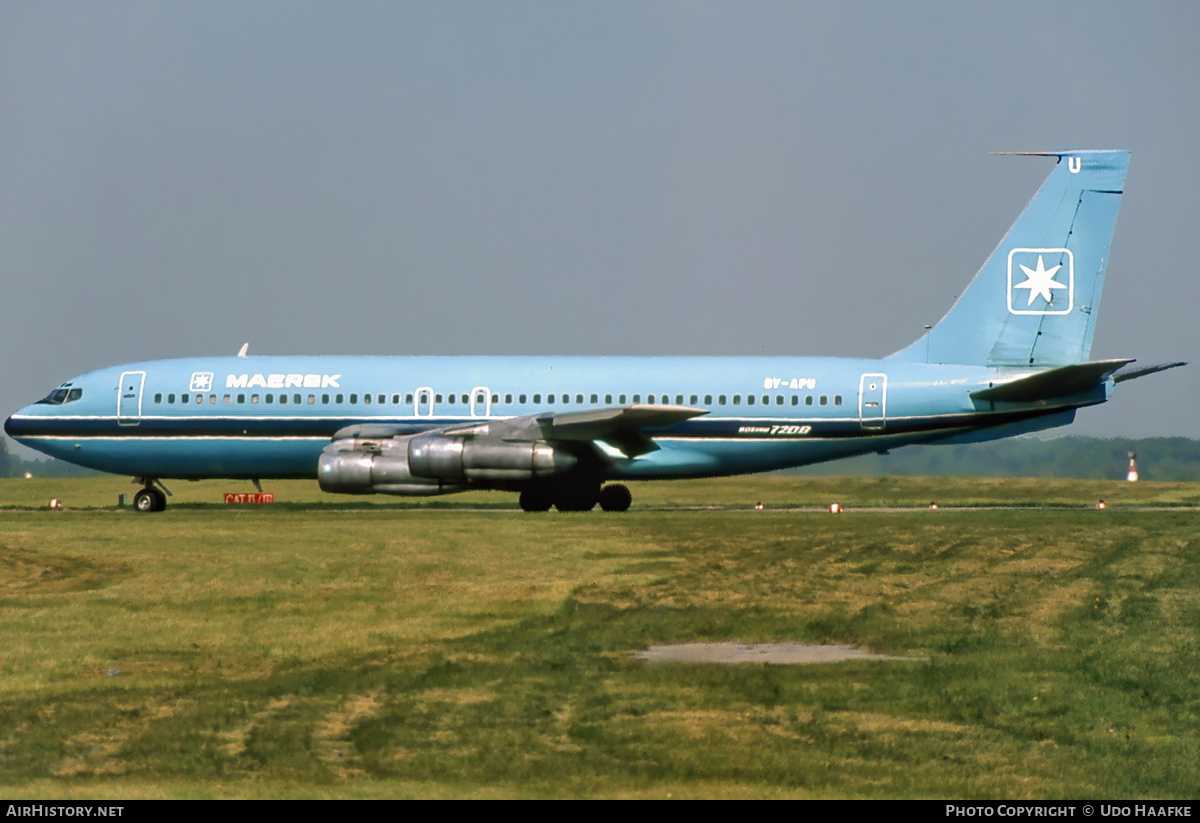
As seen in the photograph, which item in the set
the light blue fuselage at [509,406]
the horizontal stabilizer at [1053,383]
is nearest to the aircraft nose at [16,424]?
the light blue fuselage at [509,406]

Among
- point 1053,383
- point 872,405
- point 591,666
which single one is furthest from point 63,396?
point 591,666

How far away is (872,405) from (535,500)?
9.85 m

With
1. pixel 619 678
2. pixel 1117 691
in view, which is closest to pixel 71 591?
pixel 619 678

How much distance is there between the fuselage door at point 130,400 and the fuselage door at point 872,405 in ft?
69.7

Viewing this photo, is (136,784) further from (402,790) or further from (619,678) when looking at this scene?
(619,678)

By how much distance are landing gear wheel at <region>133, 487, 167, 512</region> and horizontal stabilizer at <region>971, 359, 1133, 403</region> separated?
2411 centimetres

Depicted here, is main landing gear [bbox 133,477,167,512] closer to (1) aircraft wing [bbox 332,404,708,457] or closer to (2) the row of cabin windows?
(2) the row of cabin windows

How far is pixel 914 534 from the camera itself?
27.2m

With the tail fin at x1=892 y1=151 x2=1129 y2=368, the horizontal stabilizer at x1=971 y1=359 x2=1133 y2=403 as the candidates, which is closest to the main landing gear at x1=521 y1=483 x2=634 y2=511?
the tail fin at x1=892 y1=151 x2=1129 y2=368

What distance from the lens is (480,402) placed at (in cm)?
3875

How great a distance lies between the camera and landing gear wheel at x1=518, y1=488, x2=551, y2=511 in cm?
3838

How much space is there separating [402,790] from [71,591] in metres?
11.4

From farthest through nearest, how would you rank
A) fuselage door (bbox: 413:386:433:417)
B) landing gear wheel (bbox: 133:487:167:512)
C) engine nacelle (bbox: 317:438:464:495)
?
1. landing gear wheel (bbox: 133:487:167:512)
2. fuselage door (bbox: 413:386:433:417)
3. engine nacelle (bbox: 317:438:464:495)

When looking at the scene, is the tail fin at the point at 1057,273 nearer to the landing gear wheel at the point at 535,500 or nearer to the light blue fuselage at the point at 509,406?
the light blue fuselage at the point at 509,406
